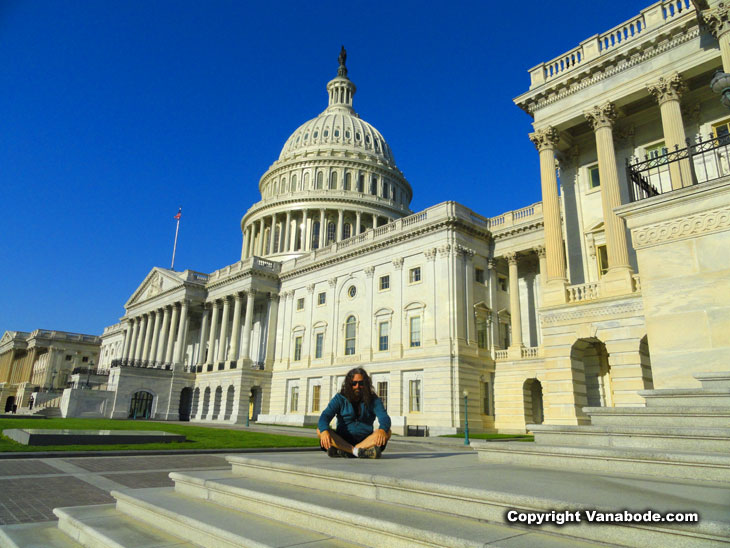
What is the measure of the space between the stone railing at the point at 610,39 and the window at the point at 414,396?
25253 millimetres

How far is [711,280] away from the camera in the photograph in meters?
9.89

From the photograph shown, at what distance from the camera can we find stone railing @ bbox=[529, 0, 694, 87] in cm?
2366

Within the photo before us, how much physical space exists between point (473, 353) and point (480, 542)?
37743mm

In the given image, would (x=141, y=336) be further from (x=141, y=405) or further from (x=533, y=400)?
(x=533, y=400)

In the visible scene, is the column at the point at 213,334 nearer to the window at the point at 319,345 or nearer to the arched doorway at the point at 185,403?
the arched doorway at the point at 185,403

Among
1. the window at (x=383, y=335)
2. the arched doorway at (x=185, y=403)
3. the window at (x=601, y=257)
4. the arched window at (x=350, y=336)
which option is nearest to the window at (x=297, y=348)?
the arched window at (x=350, y=336)

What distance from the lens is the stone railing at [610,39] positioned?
23658 millimetres

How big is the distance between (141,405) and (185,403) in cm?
641

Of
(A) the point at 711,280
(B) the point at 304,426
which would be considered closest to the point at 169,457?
(A) the point at 711,280

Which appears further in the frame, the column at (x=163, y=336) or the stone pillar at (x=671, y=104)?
the column at (x=163, y=336)

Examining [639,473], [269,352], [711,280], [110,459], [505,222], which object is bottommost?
[110,459]

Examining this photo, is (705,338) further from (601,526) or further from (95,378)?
(95,378)

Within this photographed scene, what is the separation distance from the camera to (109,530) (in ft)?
20.8

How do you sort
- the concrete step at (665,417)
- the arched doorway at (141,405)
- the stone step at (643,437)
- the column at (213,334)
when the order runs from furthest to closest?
the column at (213,334), the arched doorway at (141,405), the concrete step at (665,417), the stone step at (643,437)
